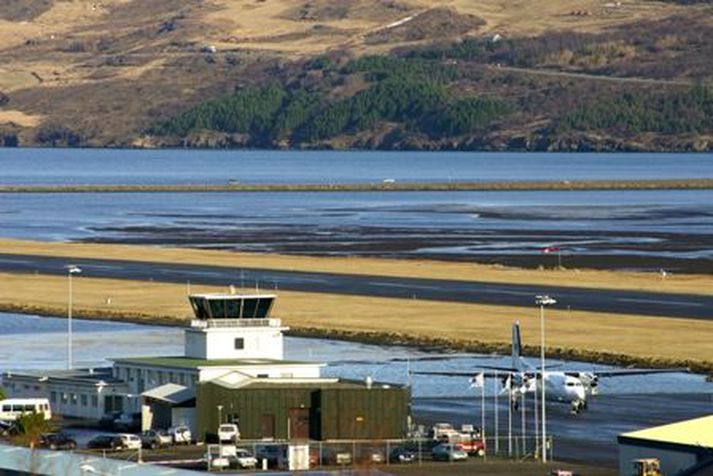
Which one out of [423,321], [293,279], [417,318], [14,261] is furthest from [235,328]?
[14,261]

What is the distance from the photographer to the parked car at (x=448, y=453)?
6175 cm

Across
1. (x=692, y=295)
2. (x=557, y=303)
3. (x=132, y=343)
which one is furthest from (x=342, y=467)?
(x=692, y=295)

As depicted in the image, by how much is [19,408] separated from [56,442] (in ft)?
23.1

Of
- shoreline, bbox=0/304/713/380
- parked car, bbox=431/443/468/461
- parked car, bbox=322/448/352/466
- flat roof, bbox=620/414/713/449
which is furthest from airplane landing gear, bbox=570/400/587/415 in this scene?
flat roof, bbox=620/414/713/449

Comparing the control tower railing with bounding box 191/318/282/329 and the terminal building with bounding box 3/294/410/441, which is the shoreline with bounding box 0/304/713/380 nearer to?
the control tower railing with bounding box 191/318/282/329

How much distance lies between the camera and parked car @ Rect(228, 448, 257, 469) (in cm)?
5928

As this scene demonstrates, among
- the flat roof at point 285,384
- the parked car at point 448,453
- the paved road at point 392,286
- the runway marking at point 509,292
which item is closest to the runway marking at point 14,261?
the paved road at point 392,286

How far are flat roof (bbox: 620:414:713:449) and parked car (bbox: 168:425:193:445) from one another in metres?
15.8

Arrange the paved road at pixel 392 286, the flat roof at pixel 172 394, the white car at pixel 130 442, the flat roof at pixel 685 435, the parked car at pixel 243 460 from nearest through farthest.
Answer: the flat roof at pixel 685 435
the parked car at pixel 243 460
the white car at pixel 130 442
the flat roof at pixel 172 394
the paved road at pixel 392 286

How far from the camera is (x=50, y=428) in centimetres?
6906

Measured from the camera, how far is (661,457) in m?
52.0

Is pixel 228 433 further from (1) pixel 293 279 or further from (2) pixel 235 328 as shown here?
(1) pixel 293 279

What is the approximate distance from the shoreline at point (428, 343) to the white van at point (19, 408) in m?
24.3

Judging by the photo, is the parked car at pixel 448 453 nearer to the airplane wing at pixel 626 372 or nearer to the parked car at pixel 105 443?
the parked car at pixel 105 443
